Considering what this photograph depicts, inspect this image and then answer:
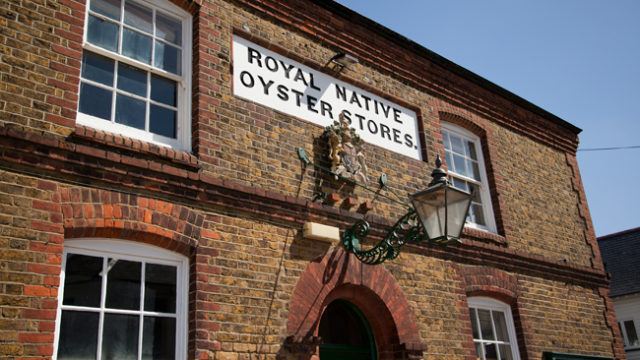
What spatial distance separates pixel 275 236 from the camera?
246 inches

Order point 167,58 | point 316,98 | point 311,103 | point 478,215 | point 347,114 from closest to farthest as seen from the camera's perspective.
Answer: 1. point 167,58
2. point 311,103
3. point 316,98
4. point 347,114
5. point 478,215

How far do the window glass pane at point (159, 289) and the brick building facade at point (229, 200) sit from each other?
15mm

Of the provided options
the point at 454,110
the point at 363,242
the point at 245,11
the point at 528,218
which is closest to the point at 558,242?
the point at 528,218

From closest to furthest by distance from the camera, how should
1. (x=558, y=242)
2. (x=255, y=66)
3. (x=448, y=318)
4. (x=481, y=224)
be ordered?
(x=255, y=66) → (x=448, y=318) → (x=481, y=224) → (x=558, y=242)

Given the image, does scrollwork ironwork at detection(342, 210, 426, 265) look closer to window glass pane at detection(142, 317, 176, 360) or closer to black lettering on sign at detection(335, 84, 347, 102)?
black lettering on sign at detection(335, 84, 347, 102)

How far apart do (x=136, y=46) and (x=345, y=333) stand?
14.1ft

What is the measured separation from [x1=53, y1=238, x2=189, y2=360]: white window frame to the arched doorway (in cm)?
197

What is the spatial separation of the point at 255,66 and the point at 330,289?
9.69 ft

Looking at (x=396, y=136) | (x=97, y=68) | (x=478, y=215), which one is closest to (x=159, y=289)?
(x=97, y=68)

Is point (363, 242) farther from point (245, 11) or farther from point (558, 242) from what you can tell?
point (558, 242)

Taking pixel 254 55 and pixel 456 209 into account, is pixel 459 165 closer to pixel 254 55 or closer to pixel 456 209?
pixel 456 209

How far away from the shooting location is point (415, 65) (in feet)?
30.2

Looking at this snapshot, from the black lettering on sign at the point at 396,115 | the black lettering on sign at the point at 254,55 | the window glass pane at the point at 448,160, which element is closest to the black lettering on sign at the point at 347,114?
the black lettering on sign at the point at 396,115

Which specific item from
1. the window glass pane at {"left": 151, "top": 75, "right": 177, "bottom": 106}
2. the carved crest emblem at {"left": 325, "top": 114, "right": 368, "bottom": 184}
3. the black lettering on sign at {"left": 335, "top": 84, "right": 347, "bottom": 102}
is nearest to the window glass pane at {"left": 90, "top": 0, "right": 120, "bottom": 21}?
the window glass pane at {"left": 151, "top": 75, "right": 177, "bottom": 106}
